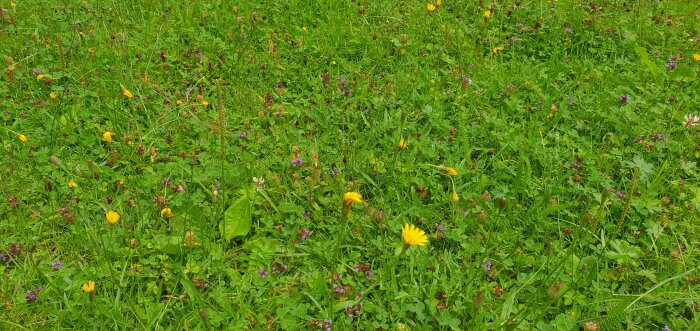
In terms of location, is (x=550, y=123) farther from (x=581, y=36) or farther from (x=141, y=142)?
(x=141, y=142)

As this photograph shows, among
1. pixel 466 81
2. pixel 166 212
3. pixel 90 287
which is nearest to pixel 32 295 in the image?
pixel 90 287

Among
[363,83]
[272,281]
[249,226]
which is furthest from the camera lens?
[363,83]

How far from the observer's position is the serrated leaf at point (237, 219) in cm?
248

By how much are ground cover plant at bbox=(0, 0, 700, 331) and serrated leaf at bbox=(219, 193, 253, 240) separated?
0.01 meters

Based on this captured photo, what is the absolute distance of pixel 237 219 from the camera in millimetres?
2496

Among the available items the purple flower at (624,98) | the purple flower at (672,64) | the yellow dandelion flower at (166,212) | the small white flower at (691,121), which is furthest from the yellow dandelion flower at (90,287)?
the purple flower at (672,64)

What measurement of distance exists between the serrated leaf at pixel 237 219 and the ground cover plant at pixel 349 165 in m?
0.01

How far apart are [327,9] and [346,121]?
4.13 feet

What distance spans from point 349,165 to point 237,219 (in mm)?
667

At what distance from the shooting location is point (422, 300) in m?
2.26

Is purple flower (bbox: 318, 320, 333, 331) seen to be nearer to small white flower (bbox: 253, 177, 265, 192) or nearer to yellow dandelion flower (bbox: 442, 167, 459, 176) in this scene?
small white flower (bbox: 253, 177, 265, 192)

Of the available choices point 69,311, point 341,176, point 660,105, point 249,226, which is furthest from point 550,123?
point 69,311

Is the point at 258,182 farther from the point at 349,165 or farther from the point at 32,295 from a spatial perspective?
the point at 32,295

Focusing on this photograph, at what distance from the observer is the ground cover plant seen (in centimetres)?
223
